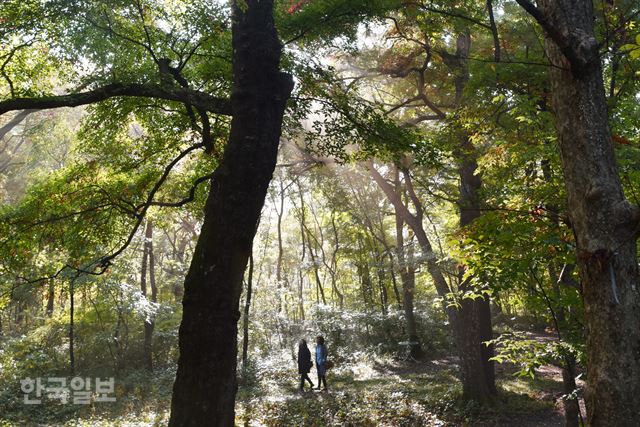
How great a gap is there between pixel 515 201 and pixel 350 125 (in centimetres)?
267

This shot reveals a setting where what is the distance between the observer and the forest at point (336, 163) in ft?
9.93

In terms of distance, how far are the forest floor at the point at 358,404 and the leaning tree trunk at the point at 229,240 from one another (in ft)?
22.4

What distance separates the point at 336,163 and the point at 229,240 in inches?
199

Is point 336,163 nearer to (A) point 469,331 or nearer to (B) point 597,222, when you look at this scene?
(A) point 469,331

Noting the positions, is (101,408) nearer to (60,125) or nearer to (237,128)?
(237,128)

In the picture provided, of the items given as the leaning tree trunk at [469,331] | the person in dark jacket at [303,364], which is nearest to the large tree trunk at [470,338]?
the leaning tree trunk at [469,331]

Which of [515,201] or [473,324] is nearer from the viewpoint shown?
[515,201]

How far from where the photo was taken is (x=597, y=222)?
2812 mm

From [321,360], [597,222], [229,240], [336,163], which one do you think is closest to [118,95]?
[229,240]

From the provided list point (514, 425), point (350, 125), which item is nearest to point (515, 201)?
point (350, 125)

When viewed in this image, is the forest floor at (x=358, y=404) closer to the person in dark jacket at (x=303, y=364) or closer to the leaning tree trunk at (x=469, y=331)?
the leaning tree trunk at (x=469, y=331)

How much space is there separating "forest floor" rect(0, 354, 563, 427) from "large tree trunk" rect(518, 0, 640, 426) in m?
6.24

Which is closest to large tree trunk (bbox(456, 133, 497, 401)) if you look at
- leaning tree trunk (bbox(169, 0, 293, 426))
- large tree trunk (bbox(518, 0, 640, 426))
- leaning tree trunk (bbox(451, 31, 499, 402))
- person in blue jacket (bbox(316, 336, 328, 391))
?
leaning tree trunk (bbox(451, 31, 499, 402))

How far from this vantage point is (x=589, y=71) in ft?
9.86
